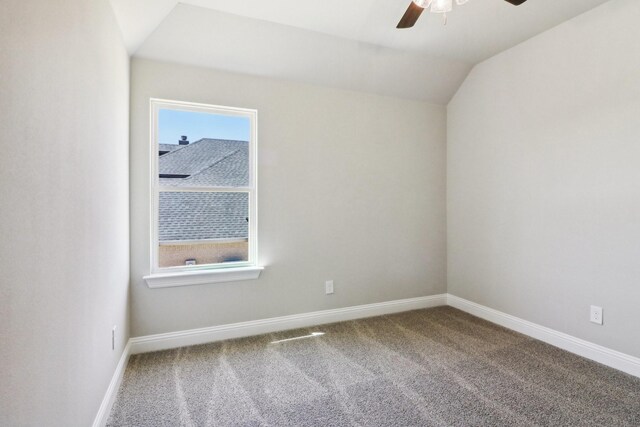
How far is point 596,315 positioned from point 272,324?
2.56 m

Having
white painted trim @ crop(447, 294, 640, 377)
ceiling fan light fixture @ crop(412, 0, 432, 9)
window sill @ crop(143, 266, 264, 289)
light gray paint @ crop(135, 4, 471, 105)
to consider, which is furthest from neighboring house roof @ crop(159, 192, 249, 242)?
white painted trim @ crop(447, 294, 640, 377)

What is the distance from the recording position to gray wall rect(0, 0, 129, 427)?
0.86 m

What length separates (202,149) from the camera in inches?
110

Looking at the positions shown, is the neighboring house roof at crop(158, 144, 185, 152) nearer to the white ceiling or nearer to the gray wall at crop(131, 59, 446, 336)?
the gray wall at crop(131, 59, 446, 336)

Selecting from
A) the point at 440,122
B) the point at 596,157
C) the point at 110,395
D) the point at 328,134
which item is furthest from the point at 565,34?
the point at 110,395

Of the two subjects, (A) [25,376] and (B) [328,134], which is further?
(B) [328,134]

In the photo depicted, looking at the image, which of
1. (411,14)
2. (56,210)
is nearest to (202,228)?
(56,210)

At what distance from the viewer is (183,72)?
8.64 feet

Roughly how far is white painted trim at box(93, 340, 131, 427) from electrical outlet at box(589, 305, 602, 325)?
3.25 m

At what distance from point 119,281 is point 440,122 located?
344 centimetres

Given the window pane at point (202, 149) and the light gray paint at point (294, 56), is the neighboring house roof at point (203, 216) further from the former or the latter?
the light gray paint at point (294, 56)

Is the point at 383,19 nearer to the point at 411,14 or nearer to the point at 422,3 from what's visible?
the point at 411,14

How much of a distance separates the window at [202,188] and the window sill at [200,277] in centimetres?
7

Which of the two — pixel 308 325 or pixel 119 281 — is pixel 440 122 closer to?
pixel 308 325
